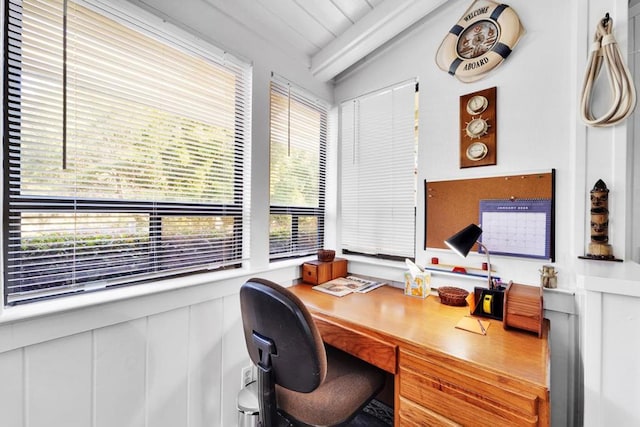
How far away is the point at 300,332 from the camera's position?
0.85 m

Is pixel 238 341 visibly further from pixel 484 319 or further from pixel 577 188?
pixel 577 188

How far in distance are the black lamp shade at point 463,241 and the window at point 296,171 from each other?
3.56 feet

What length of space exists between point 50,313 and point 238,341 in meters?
0.84

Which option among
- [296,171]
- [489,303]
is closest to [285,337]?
[489,303]

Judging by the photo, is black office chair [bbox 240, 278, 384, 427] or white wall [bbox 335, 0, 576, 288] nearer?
black office chair [bbox 240, 278, 384, 427]

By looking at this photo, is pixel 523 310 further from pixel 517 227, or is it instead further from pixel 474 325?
pixel 517 227

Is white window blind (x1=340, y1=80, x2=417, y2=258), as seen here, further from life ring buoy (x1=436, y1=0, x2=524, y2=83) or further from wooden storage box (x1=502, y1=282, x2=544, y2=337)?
wooden storage box (x1=502, y1=282, x2=544, y2=337)

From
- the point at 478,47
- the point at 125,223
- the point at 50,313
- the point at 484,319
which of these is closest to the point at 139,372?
the point at 50,313

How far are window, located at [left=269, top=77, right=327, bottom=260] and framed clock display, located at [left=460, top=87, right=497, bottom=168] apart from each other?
3.45 feet

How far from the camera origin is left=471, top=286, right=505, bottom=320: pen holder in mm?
1250

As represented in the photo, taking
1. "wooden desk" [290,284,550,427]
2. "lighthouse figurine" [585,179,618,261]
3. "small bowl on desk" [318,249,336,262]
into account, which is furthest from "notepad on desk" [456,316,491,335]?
"small bowl on desk" [318,249,336,262]

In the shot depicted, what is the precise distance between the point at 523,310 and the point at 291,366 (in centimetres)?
101

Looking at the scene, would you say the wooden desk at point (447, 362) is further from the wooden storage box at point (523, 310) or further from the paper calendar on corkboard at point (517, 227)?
the paper calendar on corkboard at point (517, 227)

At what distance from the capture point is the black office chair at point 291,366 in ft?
2.84
